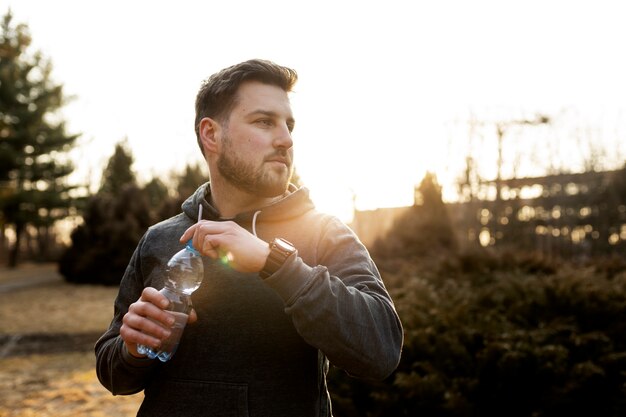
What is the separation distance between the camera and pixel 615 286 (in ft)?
20.0

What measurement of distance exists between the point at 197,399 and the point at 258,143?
3.25ft

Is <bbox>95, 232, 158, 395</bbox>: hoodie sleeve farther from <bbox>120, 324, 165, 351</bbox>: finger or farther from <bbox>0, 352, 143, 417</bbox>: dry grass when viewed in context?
<bbox>0, 352, 143, 417</bbox>: dry grass

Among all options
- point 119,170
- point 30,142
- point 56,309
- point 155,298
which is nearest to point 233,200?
point 155,298

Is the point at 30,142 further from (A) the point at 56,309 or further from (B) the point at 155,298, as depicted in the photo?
(B) the point at 155,298

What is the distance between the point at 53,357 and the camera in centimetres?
960

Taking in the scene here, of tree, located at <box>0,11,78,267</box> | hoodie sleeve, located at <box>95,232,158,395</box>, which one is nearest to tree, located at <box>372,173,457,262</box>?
hoodie sleeve, located at <box>95,232,158,395</box>

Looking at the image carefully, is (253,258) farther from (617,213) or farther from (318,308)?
(617,213)

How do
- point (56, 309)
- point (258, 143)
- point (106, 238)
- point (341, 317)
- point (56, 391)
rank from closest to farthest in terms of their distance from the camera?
point (341, 317) → point (258, 143) → point (56, 391) → point (56, 309) → point (106, 238)

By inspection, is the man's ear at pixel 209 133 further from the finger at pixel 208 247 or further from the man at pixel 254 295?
the finger at pixel 208 247

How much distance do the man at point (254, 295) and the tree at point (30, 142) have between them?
30.8 metres

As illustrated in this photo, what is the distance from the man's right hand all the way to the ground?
507 centimetres

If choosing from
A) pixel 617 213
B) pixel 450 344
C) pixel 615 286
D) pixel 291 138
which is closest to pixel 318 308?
pixel 291 138

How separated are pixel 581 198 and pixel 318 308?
1496 centimetres

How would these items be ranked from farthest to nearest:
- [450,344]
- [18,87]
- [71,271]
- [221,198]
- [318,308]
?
[18,87] → [71,271] → [450,344] → [221,198] → [318,308]
